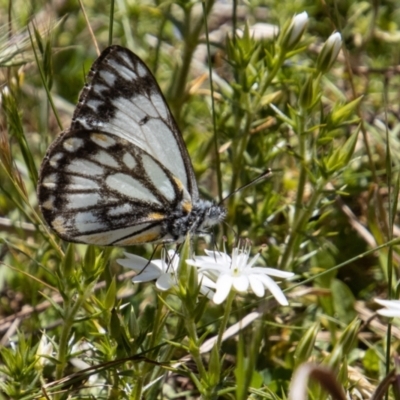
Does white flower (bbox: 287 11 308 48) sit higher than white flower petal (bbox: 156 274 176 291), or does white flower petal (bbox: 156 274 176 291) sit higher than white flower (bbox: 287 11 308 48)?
white flower (bbox: 287 11 308 48)

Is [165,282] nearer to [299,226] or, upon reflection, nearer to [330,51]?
[299,226]

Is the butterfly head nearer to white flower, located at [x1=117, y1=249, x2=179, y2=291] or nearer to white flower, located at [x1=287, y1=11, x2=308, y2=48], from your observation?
white flower, located at [x1=117, y1=249, x2=179, y2=291]

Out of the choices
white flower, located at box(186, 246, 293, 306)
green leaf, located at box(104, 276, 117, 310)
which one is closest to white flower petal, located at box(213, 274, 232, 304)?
white flower, located at box(186, 246, 293, 306)

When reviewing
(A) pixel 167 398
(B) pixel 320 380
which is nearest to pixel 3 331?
(A) pixel 167 398

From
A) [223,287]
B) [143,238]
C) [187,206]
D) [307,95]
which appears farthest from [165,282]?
[307,95]

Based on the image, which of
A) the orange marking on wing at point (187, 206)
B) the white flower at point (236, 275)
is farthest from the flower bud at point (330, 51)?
the white flower at point (236, 275)

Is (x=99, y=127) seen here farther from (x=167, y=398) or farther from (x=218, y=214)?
(x=167, y=398)
